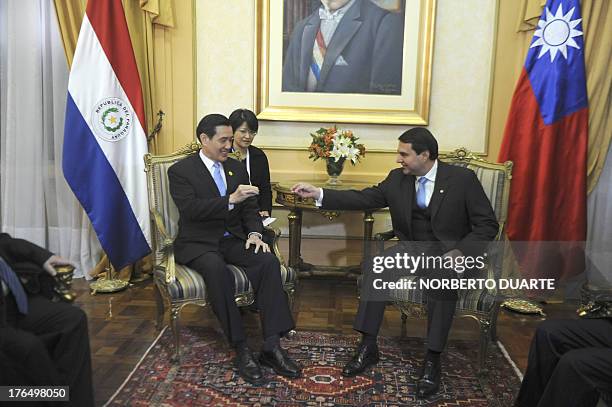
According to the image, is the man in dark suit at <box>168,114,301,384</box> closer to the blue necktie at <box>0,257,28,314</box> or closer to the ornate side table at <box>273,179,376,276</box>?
the ornate side table at <box>273,179,376,276</box>

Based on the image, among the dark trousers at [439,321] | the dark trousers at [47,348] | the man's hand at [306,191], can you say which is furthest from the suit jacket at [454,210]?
the dark trousers at [47,348]

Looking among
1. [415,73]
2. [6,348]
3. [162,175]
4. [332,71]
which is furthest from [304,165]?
[6,348]

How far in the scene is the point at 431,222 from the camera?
3.10 metres

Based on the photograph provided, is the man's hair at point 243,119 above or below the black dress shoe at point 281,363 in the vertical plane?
above

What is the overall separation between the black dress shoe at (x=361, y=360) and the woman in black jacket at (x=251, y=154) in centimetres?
119

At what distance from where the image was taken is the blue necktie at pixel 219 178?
10.8ft

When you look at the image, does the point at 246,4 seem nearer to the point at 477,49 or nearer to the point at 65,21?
the point at 65,21

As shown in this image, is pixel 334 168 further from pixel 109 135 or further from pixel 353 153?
pixel 109 135

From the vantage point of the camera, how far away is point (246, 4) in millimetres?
4316

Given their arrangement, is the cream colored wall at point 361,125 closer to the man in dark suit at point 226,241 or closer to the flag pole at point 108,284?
the man in dark suit at point 226,241

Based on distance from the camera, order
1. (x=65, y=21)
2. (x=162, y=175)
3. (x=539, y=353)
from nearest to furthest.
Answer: (x=539, y=353)
(x=162, y=175)
(x=65, y=21)

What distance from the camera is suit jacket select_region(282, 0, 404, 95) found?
425 centimetres

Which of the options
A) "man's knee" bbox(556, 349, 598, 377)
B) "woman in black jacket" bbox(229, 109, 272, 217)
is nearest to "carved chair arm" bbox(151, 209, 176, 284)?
"woman in black jacket" bbox(229, 109, 272, 217)

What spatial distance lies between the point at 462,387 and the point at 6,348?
6.98 ft
